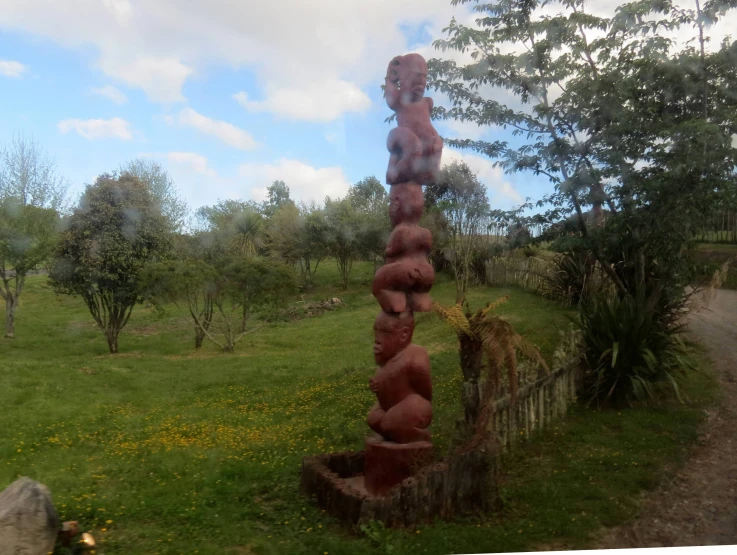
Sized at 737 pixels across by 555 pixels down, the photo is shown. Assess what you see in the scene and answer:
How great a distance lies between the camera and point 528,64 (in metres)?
6.67

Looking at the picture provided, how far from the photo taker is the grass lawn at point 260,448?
3717 mm

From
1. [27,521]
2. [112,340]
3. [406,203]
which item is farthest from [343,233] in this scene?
[27,521]

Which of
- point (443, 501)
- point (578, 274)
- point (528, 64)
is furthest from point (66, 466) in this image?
point (578, 274)

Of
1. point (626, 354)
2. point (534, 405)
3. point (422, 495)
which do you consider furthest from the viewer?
point (626, 354)

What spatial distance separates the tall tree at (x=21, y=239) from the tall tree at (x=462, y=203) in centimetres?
742

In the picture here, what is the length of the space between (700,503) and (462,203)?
4.49 meters

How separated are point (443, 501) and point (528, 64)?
15.5 ft

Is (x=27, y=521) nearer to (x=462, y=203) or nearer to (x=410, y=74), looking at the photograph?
(x=410, y=74)

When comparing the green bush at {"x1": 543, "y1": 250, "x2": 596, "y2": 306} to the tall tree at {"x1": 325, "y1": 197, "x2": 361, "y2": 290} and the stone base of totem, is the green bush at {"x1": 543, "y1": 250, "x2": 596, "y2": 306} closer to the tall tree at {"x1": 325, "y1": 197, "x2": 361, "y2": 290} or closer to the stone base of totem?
the tall tree at {"x1": 325, "y1": 197, "x2": 361, "y2": 290}

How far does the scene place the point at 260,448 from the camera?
547cm

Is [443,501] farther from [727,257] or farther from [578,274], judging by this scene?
[578,274]

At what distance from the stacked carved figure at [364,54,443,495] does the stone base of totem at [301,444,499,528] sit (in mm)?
188

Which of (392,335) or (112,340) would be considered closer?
(392,335)

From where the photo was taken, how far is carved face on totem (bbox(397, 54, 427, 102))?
13.5ft
